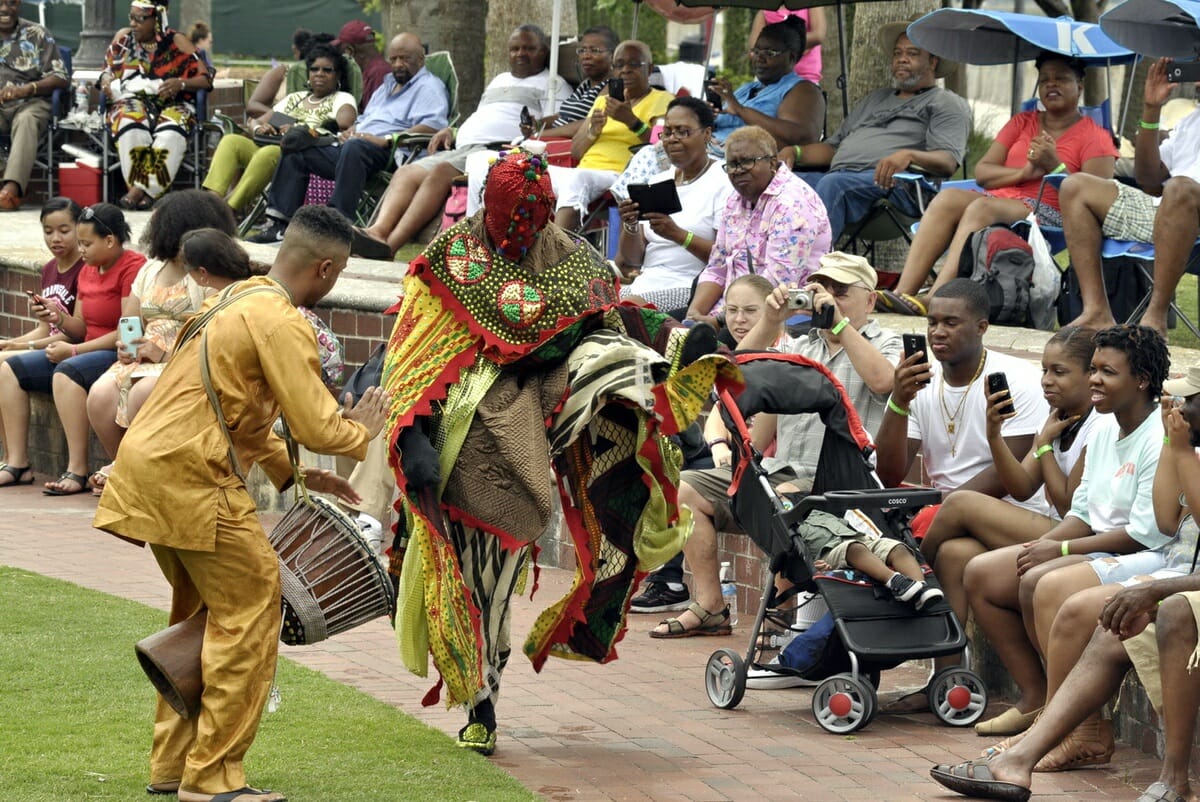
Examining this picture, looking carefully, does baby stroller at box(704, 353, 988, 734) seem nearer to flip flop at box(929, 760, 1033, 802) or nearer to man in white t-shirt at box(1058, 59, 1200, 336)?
flip flop at box(929, 760, 1033, 802)

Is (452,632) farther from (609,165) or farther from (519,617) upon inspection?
(609,165)

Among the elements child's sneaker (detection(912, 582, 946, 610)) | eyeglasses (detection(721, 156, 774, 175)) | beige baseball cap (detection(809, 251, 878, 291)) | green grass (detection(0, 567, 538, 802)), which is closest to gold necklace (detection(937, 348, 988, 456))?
beige baseball cap (detection(809, 251, 878, 291))

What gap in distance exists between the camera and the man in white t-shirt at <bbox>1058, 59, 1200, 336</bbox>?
29.7ft

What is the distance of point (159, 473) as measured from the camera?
5543 mm

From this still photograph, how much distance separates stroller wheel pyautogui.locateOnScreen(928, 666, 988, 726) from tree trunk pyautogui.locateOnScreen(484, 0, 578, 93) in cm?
962

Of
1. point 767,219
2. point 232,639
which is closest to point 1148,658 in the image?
point 232,639

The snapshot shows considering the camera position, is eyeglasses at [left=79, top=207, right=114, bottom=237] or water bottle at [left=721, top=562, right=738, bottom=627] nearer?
water bottle at [left=721, top=562, right=738, bottom=627]

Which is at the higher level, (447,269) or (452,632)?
(447,269)

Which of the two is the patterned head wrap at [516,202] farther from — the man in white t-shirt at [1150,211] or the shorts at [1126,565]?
the man in white t-shirt at [1150,211]

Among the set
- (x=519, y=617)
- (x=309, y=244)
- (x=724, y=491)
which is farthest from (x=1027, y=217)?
→ (x=309, y=244)

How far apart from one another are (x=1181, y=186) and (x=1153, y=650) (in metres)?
3.79

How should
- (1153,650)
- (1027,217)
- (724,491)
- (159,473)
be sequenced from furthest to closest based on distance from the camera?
1. (1027,217)
2. (724,491)
3. (1153,650)
4. (159,473)

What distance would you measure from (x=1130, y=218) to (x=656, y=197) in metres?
2.45

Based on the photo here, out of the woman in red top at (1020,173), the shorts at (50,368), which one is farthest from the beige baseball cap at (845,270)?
the shorts at (50,368)
